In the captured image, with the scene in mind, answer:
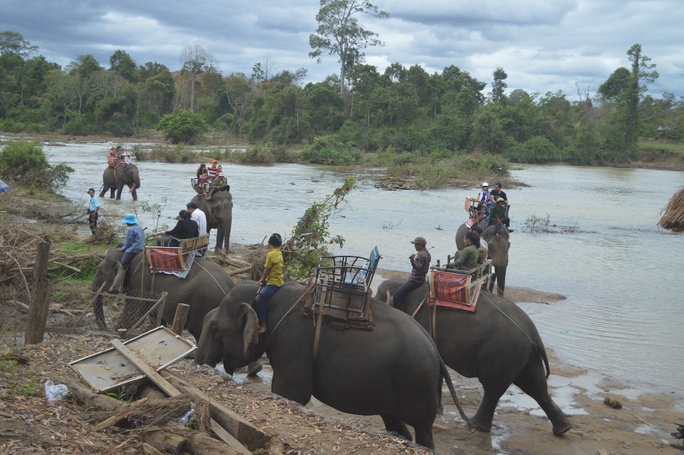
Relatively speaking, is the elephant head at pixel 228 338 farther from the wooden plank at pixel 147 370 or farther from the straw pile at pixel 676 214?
the straw pile at pixel 676 214

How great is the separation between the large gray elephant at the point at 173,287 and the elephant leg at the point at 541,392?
13.4ft

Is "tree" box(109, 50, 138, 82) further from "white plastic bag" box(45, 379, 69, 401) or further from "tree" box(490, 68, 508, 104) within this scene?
"white plastic bag" box(45, 379, 69, 401)

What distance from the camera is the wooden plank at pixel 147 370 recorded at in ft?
18.7

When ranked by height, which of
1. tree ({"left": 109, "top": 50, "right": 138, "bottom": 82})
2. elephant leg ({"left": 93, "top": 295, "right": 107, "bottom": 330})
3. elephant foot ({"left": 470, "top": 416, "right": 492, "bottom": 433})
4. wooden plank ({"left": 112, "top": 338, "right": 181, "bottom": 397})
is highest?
tree ({"left": 109, "top": 50, "right": 138, "bottom": 82})

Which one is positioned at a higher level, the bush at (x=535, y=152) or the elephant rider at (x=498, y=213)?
the bush at (x=535, y=152)

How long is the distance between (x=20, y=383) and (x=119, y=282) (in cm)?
379

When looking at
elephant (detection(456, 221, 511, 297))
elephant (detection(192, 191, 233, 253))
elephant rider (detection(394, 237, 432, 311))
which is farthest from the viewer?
elephant (detection(192, 191, 233, 253))

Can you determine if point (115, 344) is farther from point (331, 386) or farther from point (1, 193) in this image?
point (1, 193)

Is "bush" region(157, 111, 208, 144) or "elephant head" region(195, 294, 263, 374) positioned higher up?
"bush" region(157, 111, 208, 144)

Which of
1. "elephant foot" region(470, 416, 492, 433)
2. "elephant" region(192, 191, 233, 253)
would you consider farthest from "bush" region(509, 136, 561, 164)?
"elephant foot" region(470, 416, 492, 433)

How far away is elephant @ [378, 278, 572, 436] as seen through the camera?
310 inches

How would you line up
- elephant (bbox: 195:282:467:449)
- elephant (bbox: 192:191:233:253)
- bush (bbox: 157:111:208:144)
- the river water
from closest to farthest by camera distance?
elephant (bbox: 195:282:467:449) → the river water → elephant (bbox: 192:191:233:253) → bush (bbox: 157:111:208:144)

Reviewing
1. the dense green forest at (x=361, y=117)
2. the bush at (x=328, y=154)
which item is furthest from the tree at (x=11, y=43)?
the bush at (x=328, y=154)

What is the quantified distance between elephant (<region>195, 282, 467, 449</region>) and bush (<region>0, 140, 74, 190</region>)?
65.0 ft
